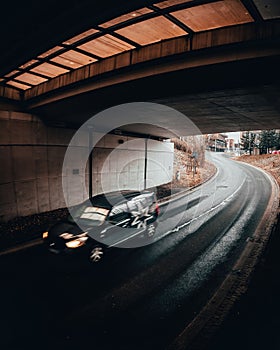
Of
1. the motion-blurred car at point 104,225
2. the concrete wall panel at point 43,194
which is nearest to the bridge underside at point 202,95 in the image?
the concrete wall panel at point 43,194

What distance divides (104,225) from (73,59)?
6.04 meters

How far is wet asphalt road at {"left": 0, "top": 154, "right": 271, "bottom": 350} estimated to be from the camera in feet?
14.2

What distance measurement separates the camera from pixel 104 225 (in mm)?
7344

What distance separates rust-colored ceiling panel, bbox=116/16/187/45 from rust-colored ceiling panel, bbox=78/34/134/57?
0.41m

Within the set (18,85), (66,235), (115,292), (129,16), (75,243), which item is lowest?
(115,292)

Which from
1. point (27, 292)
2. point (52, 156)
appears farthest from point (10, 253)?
point (52, 156)

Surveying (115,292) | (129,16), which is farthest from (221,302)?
(129,16)

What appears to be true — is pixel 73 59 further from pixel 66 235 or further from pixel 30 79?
pixel 66 235

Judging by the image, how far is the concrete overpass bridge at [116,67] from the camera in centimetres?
468

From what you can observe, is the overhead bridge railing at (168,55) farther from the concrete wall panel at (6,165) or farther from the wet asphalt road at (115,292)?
the wet asphalt road at (115,292)

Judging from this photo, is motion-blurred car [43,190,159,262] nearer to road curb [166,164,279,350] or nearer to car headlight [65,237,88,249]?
car headlight [65,237,88,249]

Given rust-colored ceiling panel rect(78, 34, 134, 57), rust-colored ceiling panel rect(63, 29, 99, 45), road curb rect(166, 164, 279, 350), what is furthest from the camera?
rust-colored ceiling panel rect(78, 34, 134, 57)

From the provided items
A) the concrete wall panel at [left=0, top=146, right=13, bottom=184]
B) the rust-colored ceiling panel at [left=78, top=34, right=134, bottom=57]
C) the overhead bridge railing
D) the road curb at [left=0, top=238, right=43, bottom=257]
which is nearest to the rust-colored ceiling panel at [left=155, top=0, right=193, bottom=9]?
the overhead bridge railing

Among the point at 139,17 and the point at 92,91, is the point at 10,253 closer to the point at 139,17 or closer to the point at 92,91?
the point at 92,91
